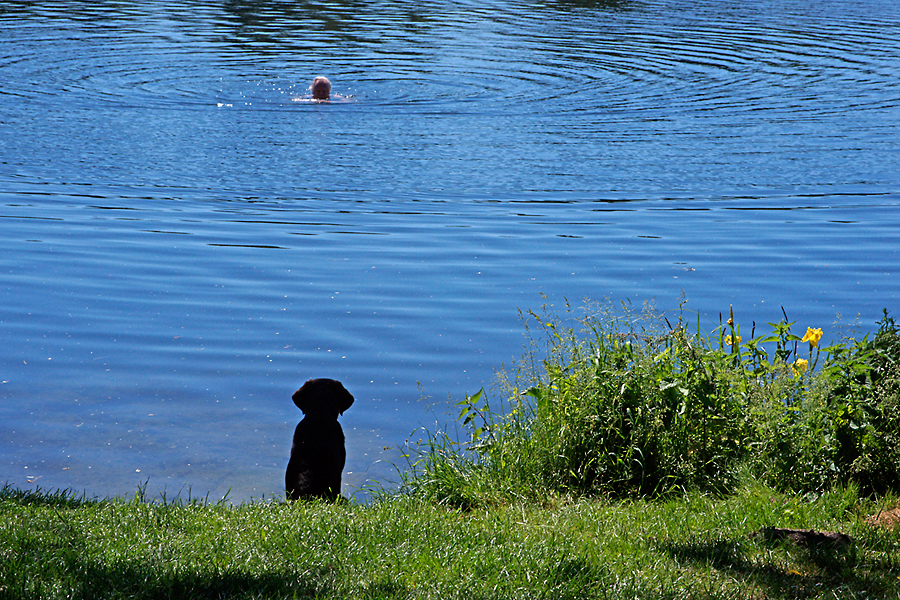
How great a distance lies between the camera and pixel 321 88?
66.0ft

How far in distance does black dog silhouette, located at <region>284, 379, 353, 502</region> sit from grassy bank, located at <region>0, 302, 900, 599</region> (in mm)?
274

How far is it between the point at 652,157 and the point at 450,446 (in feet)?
31.6

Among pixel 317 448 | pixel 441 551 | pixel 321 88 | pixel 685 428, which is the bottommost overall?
pixel 317 448

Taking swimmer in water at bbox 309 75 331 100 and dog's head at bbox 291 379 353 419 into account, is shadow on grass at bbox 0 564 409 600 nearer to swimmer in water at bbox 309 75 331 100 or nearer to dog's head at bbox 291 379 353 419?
dog's head at bbox 291 379 353 419

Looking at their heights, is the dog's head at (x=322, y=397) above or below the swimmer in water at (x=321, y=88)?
below

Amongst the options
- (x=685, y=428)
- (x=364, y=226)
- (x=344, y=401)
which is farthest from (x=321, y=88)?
(x=685, y=428)

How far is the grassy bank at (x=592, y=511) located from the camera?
13.9 feet

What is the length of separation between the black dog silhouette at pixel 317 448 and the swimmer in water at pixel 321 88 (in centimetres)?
1465

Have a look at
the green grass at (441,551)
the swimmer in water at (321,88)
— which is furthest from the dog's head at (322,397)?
the swimmer in water at (321,88)

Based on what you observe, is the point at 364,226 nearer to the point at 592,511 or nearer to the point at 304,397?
the point at 304,397

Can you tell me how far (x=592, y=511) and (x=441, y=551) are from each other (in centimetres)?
109

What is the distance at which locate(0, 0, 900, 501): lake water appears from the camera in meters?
7.19

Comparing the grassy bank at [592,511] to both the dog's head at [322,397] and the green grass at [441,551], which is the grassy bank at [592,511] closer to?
the green grass at [441,551]

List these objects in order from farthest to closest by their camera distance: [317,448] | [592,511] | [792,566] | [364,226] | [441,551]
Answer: [364,226] < [317,448] < [592,511] < [441,551] < [792,566]
